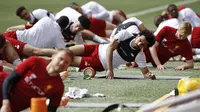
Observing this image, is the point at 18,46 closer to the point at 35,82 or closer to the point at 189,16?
the point at 35,82

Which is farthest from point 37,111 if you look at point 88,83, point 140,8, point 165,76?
point 140,8

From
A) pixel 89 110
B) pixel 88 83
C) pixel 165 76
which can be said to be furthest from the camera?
pixel 165 76

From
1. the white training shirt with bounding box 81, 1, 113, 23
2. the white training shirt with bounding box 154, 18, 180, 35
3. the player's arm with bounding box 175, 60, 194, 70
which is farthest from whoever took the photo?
the white training shirt with bounding box 81, 1, 113, 23

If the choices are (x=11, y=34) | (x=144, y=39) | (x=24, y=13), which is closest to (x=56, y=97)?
(x=144, y=39)

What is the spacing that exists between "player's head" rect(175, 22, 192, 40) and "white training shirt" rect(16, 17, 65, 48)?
2105mm

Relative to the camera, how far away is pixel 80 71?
14000 mm

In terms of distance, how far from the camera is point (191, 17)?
17.6 metres

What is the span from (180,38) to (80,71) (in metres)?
1.87

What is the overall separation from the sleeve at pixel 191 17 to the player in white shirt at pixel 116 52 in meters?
4.31

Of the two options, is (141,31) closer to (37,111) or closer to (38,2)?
(37,111)

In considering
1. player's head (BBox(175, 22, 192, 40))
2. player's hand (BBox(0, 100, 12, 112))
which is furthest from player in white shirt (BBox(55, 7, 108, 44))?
player's hand (BBox(0, 100, 12, 112))

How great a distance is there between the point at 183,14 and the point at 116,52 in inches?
180

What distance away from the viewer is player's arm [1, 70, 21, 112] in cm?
838

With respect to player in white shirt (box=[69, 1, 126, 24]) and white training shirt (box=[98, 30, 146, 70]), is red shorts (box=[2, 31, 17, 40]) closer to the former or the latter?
white training shirt (box=[98, 30, 146, 70])
